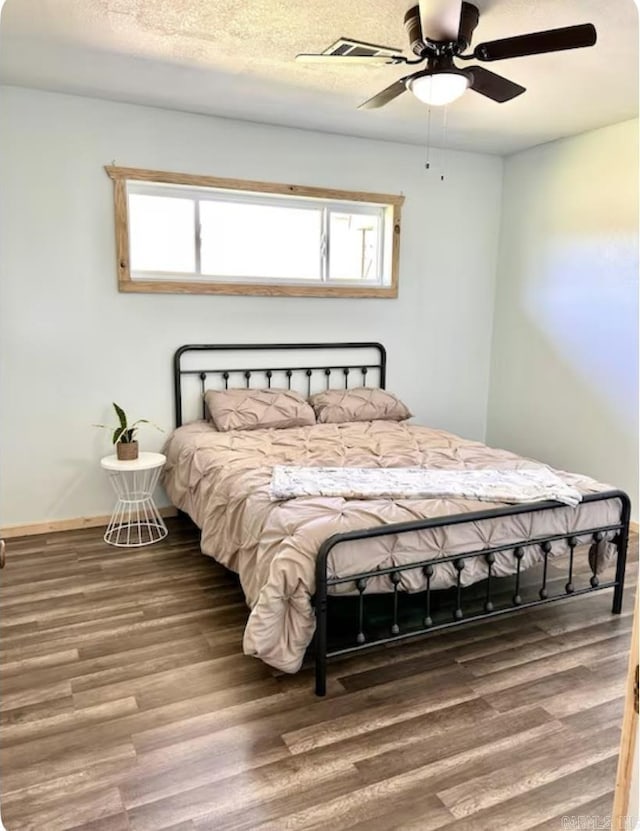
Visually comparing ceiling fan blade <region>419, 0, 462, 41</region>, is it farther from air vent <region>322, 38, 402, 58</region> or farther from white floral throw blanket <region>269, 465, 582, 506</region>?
white floral throw blanket <region>269, 465, 582, 506</region>

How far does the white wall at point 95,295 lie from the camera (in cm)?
364

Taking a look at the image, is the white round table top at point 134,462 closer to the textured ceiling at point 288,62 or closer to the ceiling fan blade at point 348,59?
the textured ceiling at point 288,62

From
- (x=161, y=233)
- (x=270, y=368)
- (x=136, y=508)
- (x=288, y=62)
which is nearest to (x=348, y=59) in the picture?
(x=288, y=62)

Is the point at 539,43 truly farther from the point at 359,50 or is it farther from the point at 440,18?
the point at 359,50

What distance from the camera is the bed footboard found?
2193 millimetres

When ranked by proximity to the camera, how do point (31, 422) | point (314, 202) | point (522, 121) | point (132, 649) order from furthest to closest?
point (314, 202)
point (522, 121)
point (31, 422)
point (132, 649)

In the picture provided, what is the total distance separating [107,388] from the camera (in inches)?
155

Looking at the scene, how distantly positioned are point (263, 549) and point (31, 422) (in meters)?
2.17

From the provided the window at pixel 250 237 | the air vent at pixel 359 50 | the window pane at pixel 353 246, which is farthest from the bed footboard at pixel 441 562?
the window pane at pixel 353 246

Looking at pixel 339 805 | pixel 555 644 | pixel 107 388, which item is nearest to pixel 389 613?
pixel 555 644

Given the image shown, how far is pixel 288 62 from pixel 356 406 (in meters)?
2.18

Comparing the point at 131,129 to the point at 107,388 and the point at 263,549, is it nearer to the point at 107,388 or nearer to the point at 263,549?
the point at 107,388

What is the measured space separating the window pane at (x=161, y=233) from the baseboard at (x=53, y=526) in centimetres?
170

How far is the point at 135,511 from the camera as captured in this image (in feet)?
13.4
